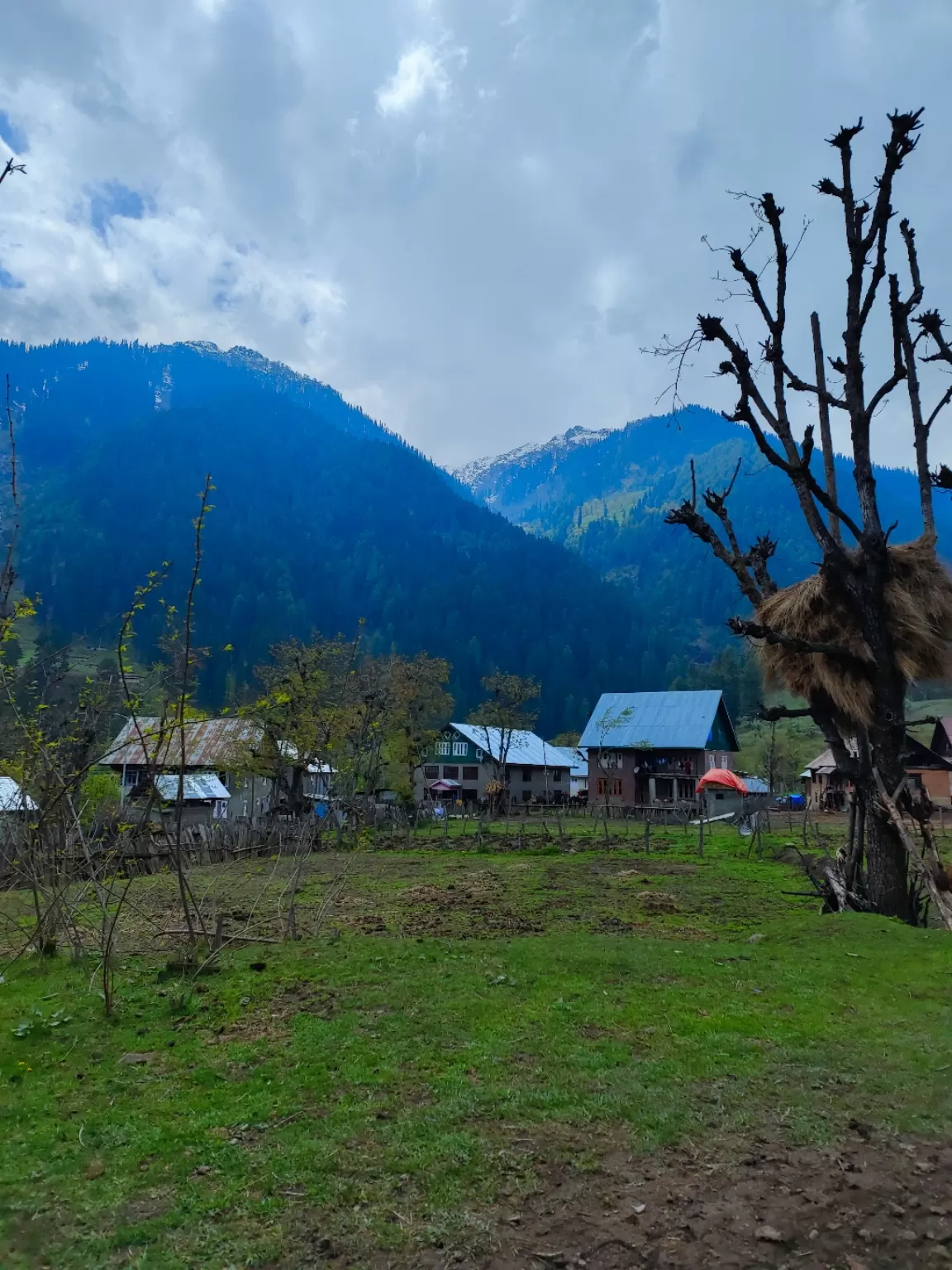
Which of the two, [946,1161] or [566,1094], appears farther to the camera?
[566,1094]

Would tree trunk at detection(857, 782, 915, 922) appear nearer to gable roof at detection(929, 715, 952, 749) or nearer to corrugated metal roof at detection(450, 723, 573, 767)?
gable roof at detection(929, 715, 952, 749)

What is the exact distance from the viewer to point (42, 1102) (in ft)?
16.1

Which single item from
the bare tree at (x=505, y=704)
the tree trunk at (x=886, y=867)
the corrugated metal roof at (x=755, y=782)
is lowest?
the corrugated metal roof at (x=755, y=782)

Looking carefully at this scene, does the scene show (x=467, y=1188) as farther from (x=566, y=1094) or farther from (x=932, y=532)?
(x=932, y=532)

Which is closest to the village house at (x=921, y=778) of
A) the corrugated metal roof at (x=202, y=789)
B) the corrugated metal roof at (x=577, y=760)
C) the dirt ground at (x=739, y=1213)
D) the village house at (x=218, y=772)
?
the corrugated metal roof at (x=577, y=760)

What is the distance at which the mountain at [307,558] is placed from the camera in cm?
10919

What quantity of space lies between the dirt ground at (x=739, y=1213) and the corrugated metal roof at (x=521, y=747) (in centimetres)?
5049

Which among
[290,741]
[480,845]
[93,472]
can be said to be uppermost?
[93,472]

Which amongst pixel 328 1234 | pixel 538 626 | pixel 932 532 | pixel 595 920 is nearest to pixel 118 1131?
pixel 328 1234

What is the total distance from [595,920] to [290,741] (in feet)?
73.8

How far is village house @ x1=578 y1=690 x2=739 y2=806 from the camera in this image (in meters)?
50.7

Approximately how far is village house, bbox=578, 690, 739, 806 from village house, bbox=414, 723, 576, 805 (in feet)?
20.7

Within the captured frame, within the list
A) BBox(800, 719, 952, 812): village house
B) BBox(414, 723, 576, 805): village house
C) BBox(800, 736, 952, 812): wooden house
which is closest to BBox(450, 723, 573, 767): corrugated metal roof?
BBox(414, 723, 576, 805): village house

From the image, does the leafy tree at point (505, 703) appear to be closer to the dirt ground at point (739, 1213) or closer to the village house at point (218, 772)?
the village house at point (218, 772)
